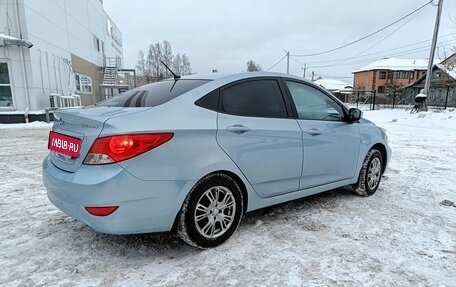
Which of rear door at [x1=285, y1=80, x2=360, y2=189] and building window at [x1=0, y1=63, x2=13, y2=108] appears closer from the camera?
rear door at [x1=285, y1=80, x2=360, y2=189]

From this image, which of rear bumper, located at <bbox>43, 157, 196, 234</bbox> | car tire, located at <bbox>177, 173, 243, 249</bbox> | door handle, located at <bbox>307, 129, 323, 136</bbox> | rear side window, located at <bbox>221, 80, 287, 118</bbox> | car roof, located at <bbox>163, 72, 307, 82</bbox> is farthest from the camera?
door handle, located at <bbox>307, 129, 323, 136</bbox>

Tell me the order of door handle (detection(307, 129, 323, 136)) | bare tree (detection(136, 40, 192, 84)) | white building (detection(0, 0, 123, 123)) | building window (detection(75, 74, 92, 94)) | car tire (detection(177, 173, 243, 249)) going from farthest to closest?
bare tree (detection(136, 40, 192, 84)), building window (detection(75, 74, 92, 94)), white building (detection(0, 0, 123, 123)), door handle (detection(307, 129, 323, 136)), car tire (detection(177, 173, 243, 249))

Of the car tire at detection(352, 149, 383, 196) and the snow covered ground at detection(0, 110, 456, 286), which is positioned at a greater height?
the car tire at detection(352, 149, 383, 196)

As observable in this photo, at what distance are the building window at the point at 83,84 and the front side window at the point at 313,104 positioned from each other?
65.8 feet

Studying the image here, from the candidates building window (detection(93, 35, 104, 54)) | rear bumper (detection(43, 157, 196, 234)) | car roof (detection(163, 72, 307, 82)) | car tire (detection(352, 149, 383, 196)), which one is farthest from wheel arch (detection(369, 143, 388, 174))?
building window (detection(93, 35, 104, 54))

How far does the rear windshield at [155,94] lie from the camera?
291 centimetres

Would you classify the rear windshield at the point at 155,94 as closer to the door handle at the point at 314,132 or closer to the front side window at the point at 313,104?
the front side window at the point at 313,104

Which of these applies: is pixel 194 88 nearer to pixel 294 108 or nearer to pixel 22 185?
pixel 294 108

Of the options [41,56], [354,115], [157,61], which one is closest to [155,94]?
[354,115]

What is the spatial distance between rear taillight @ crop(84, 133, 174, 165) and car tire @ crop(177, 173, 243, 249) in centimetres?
57

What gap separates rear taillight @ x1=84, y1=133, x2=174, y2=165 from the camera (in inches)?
95.2

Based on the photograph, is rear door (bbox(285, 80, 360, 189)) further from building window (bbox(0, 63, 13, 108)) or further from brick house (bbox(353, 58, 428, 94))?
brick house (bbox(353, 58, 428, 94))

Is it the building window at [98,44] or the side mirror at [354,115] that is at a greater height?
the building window at [98,44]

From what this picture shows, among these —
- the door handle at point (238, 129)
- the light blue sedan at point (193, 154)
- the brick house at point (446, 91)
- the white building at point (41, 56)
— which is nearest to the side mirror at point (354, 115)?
the light blue sedan at point (193, 154)
